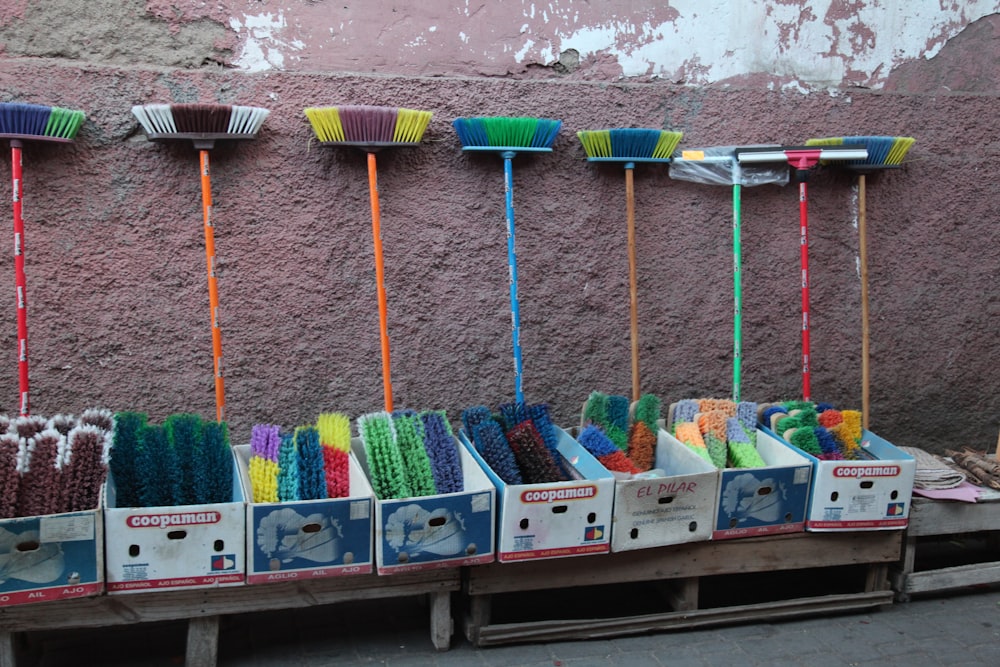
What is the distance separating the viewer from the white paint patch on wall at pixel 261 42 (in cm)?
316

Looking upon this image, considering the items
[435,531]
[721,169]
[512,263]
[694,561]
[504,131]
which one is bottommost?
[694,561]

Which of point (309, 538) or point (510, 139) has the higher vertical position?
point (510, 139)

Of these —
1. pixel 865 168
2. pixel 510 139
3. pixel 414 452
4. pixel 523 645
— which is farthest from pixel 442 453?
pixel 865 168

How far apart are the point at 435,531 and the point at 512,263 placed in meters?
1.16

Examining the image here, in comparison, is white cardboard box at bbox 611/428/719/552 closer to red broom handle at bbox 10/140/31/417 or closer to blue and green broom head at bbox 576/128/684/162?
blue and green broom head at bbox 576/128/684/162

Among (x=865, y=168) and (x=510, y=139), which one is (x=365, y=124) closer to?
(x=510, y=139)

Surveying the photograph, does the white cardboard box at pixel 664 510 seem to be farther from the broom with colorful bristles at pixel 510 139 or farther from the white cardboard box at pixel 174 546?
the white cardboard box at pixel 174 546

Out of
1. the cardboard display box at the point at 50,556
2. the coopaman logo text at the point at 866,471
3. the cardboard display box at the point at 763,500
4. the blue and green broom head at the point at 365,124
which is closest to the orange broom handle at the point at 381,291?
the blue and green broom head at the point at 365,124

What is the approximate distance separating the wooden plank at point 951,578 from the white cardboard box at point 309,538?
1.95 m

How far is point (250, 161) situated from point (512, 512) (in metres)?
1.57

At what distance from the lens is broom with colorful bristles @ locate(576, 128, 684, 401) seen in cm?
338

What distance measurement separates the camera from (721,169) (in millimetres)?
3592

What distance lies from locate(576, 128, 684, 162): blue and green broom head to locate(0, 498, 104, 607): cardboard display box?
2.11m

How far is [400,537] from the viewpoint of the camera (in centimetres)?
259
